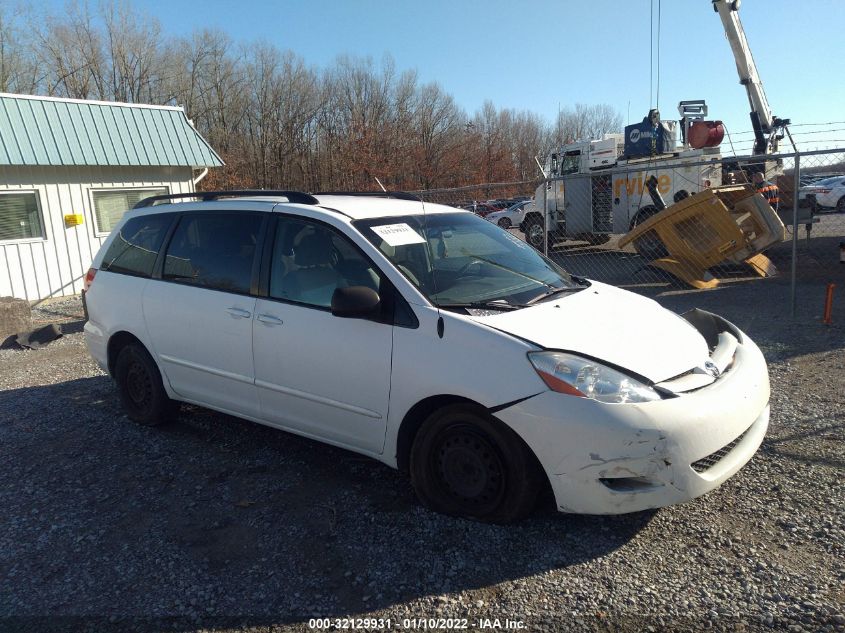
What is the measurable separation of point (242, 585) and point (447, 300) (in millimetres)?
1819

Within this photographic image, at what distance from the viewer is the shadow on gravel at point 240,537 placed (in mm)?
2959

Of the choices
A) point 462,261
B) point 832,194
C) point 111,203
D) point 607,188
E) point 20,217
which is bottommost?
point 832,194

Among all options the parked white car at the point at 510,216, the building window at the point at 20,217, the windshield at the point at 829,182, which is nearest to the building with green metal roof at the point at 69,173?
the building window at the point at 20,217

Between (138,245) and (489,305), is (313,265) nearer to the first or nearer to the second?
(489,305)

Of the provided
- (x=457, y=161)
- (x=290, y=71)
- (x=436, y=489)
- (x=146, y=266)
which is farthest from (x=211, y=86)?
(x=436, y=489)

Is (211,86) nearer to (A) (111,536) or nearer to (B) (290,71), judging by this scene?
(B) (290,71)

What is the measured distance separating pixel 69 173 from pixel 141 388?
9.24 metres

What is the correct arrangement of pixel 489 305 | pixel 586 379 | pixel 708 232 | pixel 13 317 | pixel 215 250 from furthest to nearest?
pixel 708 232
pixel 13 317
pixel 215 250
pixel 489 305
pixel 586 379

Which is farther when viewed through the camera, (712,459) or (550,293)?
(550,293)

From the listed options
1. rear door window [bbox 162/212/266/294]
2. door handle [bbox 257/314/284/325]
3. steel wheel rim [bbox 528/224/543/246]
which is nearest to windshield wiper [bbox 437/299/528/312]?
door handle [bbox 257/314/284/325]

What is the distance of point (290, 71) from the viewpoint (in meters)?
39.6

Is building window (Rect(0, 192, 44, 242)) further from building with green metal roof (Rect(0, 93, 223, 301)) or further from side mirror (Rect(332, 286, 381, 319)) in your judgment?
side mirror (Rect(332, 286, 381, 319))

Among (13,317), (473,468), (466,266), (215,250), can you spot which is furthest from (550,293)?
(13,317)

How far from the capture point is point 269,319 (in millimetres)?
4074
